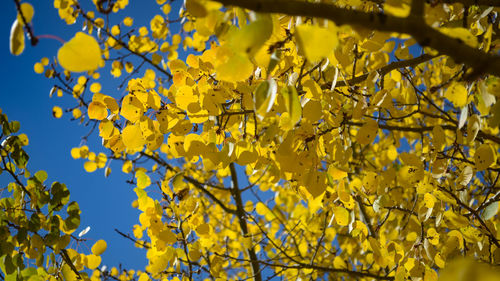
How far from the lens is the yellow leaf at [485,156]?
100cm

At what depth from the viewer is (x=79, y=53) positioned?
1.90ft

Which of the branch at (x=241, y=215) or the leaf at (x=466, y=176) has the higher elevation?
the branch at (x=241, y=215)

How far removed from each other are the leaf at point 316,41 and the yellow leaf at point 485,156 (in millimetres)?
818

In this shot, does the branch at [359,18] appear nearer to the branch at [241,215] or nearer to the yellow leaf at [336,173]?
the yellow leaf at [336,173]

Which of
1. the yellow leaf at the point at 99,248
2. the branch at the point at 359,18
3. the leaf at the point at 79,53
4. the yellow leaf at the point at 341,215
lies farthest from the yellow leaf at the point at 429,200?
the yellow leaf at the point at 99,248

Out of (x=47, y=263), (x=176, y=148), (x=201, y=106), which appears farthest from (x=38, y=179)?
(x=201, y=106)

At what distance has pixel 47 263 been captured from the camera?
1282mm

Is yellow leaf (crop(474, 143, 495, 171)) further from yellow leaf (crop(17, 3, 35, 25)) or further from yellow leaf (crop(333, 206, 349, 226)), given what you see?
yellow leaf (crop(17, 3, 35, 25))

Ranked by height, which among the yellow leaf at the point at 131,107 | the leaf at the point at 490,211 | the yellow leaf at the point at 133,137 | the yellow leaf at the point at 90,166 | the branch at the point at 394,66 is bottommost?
the leaf at the point at 490,211

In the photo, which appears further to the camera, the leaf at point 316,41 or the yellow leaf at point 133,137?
the yellow leaf at point 133,137

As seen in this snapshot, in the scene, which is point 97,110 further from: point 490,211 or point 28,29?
point 490,211

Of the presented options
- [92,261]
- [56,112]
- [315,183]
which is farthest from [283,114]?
[56,112]

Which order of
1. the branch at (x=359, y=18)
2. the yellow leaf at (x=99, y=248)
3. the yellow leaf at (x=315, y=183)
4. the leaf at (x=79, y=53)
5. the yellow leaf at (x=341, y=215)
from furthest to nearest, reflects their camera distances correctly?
1. the yellow leaf at (x=99, y=248)
2. the yellow leaf at (x=341, y=215)
3. the yellow leaf at (x=315, y=183)
4. the leaf at (x=79, y=53)
5. the branch at (x=359, y=18)

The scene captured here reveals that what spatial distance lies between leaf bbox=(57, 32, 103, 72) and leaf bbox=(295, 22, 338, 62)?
1.23ft
